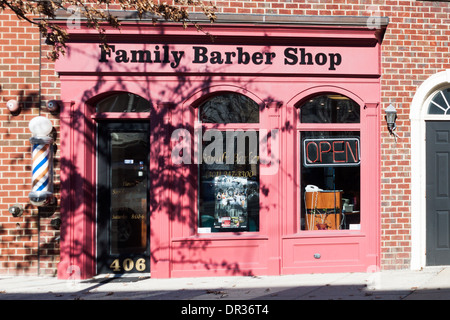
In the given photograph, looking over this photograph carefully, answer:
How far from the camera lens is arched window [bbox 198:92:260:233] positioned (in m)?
7.57

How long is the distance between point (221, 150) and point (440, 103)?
409 centimetres

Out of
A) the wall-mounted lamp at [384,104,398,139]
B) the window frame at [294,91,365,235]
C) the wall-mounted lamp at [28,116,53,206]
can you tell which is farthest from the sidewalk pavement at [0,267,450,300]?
the wall-mounted lamp at [384,104,398,139]

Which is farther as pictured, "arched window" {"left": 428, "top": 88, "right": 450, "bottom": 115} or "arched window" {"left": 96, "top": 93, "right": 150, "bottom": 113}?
"arched window" {"left": 428, "top": 88, "right": 450, "bottom": 115}

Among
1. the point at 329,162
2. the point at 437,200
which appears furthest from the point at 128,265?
the point at 437,200

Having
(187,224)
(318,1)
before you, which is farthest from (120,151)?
(318,1)

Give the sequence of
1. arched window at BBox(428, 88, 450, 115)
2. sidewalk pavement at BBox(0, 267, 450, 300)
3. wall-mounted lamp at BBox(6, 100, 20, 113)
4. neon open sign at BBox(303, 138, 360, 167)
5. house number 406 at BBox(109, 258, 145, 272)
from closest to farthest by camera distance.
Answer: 1. sidewalk pavement at BBox(0, 267, 450, 300)
2. wall-mounted lamp at BBox(6, 100, 20, 113)
3. house number 406 at BBox(109, 258, 145, 272)
4. neon open sign at BBox(303, 138, 360, 167)
5. arched window at BBox(428, 88, 450, 115)

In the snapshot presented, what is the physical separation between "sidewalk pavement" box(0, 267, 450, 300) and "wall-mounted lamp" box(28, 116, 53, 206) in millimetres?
1396

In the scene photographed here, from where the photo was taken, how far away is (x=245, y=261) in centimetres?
737

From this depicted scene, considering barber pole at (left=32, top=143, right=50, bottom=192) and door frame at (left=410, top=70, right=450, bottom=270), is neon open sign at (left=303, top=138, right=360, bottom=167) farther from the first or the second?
barber pole at (left=32, top=143, right=50, bottom=192)

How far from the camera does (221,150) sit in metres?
7.59

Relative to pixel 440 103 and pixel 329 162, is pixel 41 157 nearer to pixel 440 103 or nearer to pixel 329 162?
pixel 329 162

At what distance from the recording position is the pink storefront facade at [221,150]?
7.27m

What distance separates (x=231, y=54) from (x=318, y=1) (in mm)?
1842

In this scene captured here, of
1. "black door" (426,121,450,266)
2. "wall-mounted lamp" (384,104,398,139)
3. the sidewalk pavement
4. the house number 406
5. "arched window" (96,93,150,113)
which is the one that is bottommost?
the sidewalk pavement
